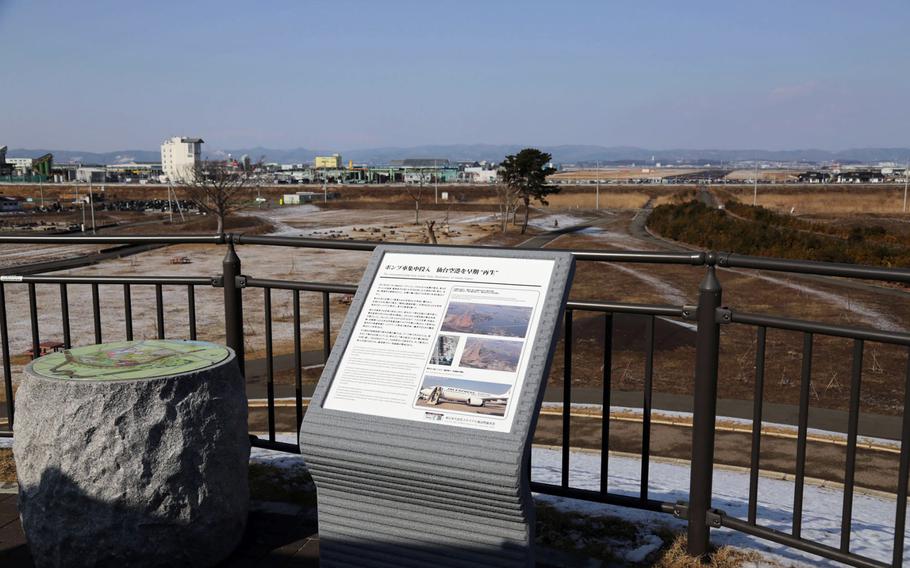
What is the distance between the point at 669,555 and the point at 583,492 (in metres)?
0.54

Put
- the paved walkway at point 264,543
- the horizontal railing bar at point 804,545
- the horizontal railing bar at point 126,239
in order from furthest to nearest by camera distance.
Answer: the horizontal railing bar at point 126,239 < the paved walkway at point 264,543 < the horizontal railing bar at point 804,545

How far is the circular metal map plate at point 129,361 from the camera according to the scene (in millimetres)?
3814

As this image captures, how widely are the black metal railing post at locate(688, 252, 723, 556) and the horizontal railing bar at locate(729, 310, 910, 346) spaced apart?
11 cm

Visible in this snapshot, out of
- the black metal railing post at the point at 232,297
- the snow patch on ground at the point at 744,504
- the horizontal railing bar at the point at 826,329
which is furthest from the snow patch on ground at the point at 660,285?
the horizontal railing bar at the point at 826,329

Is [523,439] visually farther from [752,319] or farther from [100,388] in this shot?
[100,388]

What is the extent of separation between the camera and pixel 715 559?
4.02m

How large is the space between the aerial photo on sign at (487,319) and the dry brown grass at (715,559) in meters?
1.54

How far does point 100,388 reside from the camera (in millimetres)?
3668

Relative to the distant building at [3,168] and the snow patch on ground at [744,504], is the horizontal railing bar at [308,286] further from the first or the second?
the distant building at [3,168]

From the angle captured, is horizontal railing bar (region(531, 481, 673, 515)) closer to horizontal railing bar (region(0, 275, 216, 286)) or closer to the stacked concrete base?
the stacked concrete base

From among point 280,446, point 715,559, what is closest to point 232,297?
point 280,446

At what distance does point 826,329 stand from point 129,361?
10.8 feet

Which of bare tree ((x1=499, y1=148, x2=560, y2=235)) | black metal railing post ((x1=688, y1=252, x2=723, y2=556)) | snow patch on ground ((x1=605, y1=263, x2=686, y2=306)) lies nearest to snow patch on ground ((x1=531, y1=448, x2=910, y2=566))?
black metal railing post ((x1=688, y1=252, x2=723, y2=556))

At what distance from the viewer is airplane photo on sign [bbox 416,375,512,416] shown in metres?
3.22
